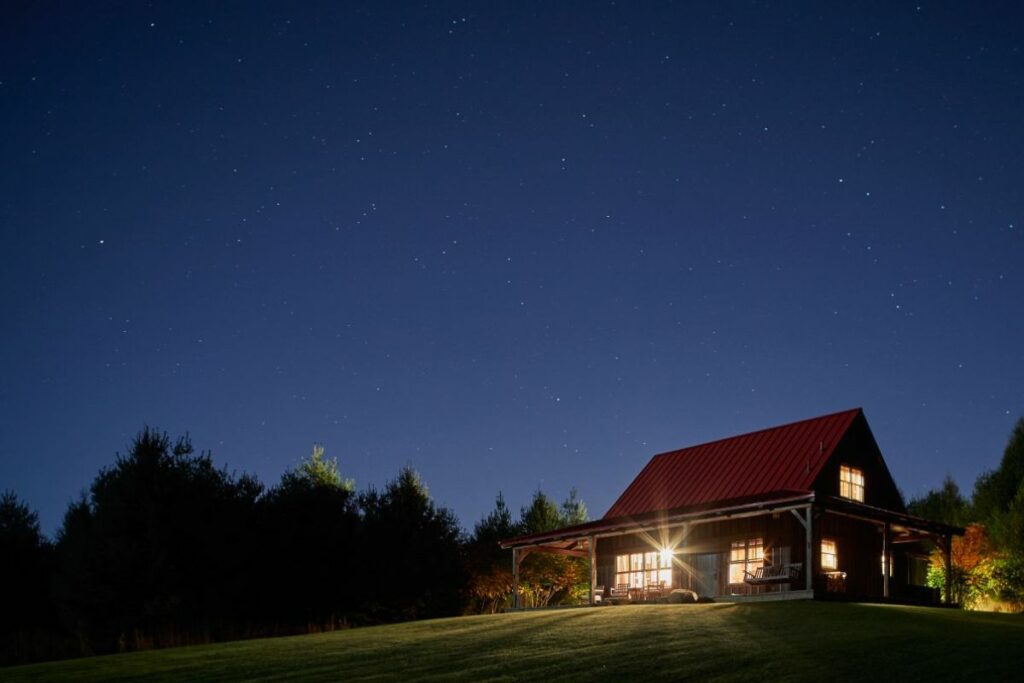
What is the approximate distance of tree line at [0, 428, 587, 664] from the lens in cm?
3031

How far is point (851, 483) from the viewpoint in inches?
1188

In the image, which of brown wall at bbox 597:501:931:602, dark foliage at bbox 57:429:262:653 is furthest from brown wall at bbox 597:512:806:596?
dark foliage at bbox 57:429:262:653

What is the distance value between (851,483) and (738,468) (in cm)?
370

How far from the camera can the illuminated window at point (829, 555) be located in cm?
2833

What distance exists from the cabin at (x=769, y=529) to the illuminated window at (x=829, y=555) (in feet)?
0.13

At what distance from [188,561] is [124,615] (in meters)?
2.58

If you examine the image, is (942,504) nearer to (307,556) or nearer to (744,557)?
(744,557)

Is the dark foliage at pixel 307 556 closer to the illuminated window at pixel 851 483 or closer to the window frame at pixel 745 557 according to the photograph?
the window frame at pixel 745 557

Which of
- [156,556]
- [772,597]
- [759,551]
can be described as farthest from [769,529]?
[156,556]

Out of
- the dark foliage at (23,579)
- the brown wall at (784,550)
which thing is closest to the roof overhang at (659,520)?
the brown wall at (784,550)

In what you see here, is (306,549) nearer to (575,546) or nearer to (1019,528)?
(575,546)

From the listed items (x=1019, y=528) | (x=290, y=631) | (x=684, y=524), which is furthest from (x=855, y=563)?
(x=290, y=631)

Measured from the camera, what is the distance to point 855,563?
29.4m

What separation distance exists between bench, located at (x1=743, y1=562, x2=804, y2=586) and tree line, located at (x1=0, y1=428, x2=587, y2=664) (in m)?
14.1
